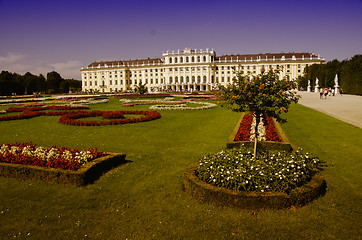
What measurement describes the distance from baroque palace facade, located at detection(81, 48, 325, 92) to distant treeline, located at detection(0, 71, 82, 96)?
14026 mm

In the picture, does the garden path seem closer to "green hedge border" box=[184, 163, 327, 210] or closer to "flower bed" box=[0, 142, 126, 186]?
"green hedge border" box=[184, 163, 327, 210]

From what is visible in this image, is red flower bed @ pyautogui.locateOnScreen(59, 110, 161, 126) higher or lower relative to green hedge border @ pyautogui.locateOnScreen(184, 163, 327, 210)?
higher

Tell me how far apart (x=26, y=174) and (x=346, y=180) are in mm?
6350

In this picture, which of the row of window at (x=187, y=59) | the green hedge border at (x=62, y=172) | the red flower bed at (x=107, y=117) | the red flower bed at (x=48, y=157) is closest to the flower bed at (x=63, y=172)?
the green hedge border at (x=62, y=172)

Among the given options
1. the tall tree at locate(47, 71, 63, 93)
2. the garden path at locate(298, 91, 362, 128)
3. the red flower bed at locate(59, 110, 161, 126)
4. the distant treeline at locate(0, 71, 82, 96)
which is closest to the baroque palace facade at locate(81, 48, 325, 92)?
the tall tree at locate(47, 71, 63, 93)

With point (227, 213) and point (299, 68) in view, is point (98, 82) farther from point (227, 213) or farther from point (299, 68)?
point (227, 213)

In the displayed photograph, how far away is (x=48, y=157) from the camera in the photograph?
547cm

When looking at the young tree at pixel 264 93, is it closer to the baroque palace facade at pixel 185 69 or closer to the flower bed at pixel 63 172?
the flower bed at pixel 63 172

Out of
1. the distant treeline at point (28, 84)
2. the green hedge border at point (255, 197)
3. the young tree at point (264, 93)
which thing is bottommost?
the green hedge border at point (255, 197)

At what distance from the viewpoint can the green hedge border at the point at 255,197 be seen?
391cm

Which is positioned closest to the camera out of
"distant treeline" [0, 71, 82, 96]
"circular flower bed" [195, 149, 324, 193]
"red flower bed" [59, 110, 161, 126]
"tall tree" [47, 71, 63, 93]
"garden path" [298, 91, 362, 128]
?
"circular flower bed" [195, 149, 324, 193]

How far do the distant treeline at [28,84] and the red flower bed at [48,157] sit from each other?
6322cm

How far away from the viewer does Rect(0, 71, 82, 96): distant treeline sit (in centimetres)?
6141

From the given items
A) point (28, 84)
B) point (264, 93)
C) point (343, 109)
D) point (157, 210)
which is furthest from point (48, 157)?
point (28, 84)
